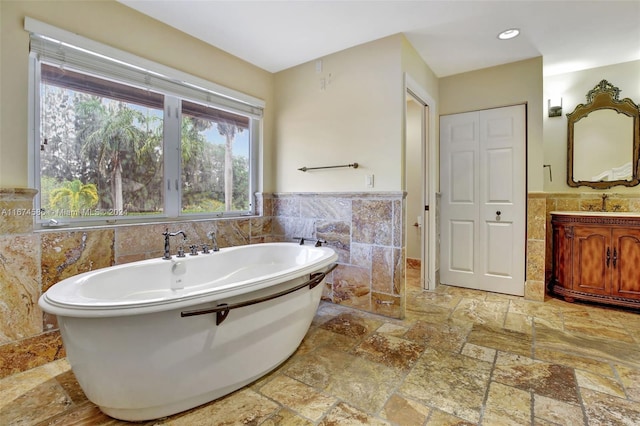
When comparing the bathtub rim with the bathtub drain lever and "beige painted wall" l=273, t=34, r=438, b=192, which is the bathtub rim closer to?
the bathtub drain lever

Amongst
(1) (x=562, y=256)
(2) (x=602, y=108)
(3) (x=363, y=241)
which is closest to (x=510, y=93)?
(2) (x=602, y=108)

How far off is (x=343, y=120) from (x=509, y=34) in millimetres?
1586

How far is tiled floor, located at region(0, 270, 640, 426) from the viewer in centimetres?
146

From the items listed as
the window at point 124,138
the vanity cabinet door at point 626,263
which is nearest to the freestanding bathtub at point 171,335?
the window at point 124,138

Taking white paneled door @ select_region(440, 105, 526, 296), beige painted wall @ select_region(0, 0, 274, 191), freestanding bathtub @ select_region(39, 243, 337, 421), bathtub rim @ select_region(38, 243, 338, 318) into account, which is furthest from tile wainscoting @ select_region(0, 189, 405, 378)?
white paneled door @ select_region(440, 105, 526, 296)

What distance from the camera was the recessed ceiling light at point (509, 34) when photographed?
2539 millimetres

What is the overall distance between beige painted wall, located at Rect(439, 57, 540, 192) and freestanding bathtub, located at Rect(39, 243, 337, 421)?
262cm

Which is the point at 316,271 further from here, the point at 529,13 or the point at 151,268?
the point at 529,13

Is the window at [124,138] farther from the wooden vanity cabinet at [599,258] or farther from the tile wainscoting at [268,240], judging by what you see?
the wooden vanity cabinet at [599,258]

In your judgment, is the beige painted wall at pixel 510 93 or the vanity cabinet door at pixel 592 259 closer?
the vanity cabinet door at pixel 592 259

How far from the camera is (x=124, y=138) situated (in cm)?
235

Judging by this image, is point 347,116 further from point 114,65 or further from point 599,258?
point 599,258

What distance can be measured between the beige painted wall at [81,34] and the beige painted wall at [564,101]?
3.57 m

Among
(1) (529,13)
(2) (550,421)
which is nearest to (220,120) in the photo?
(1) (529,13)
